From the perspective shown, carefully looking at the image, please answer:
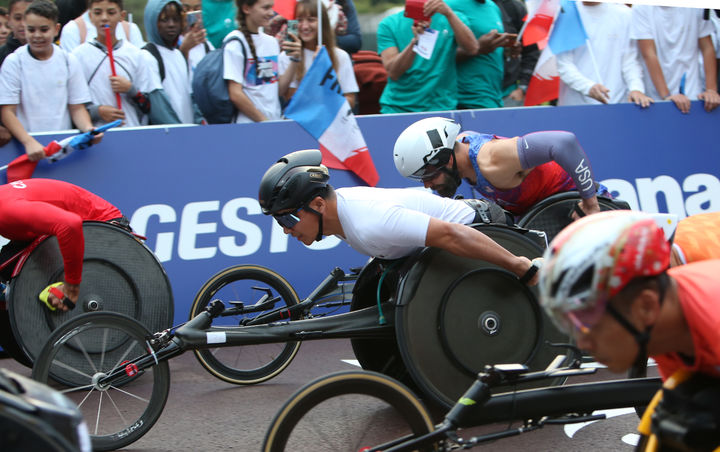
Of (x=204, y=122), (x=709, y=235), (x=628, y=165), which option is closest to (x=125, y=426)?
(x=709, y=235)

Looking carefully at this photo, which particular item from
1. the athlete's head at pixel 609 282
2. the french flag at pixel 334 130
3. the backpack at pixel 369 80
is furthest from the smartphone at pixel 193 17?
the athlete's head at pixel 609 282

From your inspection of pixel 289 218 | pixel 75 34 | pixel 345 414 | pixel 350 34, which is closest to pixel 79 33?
pixel 75 34

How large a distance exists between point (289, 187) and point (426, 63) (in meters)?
3.89

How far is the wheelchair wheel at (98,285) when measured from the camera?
529cm

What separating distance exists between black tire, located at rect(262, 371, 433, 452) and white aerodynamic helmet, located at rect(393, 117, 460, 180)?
7.68ft

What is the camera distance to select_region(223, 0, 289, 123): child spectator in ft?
23.4

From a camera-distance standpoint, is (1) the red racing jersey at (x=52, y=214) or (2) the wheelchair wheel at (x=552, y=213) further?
(2) the wheelchair wheel at (x=552, y=213)

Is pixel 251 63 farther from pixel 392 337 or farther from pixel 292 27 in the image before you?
pixel 392 337

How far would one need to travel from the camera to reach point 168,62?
7422 mm

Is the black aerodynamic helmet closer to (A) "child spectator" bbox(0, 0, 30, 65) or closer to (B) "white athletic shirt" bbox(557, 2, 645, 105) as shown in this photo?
(A) "child spectator" bbox(0, 0, 30, 65)

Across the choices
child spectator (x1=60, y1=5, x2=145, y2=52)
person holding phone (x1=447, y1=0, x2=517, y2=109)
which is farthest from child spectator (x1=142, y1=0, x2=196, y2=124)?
person holding phone (x1=447, y1=0, x2=517, y2=109)

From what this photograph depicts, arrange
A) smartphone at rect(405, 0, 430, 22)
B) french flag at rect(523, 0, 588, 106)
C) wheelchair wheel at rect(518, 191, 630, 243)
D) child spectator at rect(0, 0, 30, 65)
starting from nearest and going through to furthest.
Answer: wheelchair wheel at rect(518, 191, 630, 243) → child spectator at rect(0, 0, 30, 65) → smartphone at rect(405, 0, 430, 22) → french flag at rect(523, 0, 588, 106)

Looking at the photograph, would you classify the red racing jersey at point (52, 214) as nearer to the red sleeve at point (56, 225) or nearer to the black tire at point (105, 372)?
the red sleeve at point (56, 225)

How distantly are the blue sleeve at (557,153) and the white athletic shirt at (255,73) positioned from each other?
2.85 meters
